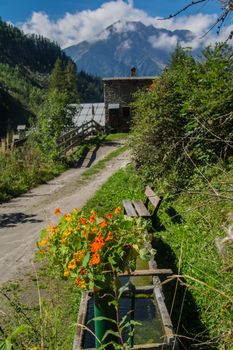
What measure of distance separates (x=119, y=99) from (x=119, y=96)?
0.25 metres

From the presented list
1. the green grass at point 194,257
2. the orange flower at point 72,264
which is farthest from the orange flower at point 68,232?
the green grass at point 194,257

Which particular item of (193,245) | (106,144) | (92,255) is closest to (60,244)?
(92,255)

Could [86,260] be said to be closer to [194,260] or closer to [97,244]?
[97,244]

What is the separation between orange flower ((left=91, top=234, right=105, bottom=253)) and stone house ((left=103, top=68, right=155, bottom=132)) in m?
28.1

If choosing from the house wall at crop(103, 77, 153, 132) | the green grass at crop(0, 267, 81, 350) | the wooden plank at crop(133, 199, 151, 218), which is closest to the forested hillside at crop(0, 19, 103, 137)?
the house wall at crop(103, 77, 153, 132)

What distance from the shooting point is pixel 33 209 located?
40.4 feet

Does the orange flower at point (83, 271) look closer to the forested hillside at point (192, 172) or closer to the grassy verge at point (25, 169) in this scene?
the forested hillside at point (192, 172)

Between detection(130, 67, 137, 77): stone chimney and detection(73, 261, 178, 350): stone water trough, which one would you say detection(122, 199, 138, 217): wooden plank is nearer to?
detection(73, 261, 178, 350): stone water trough

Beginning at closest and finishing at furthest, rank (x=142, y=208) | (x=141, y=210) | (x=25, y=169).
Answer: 1. (x=141, y=210)
2. (x=142, y=208)
3. (x=25, y=169)

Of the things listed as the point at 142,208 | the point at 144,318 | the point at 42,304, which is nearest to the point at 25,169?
the point at 142,208

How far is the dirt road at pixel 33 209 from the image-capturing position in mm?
8289

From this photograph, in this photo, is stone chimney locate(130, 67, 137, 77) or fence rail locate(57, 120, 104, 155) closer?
fence rail locate(57, 120, 104, 155)

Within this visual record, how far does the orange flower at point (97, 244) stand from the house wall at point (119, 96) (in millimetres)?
28118

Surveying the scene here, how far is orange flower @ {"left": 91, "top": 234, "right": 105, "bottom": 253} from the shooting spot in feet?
11.4
